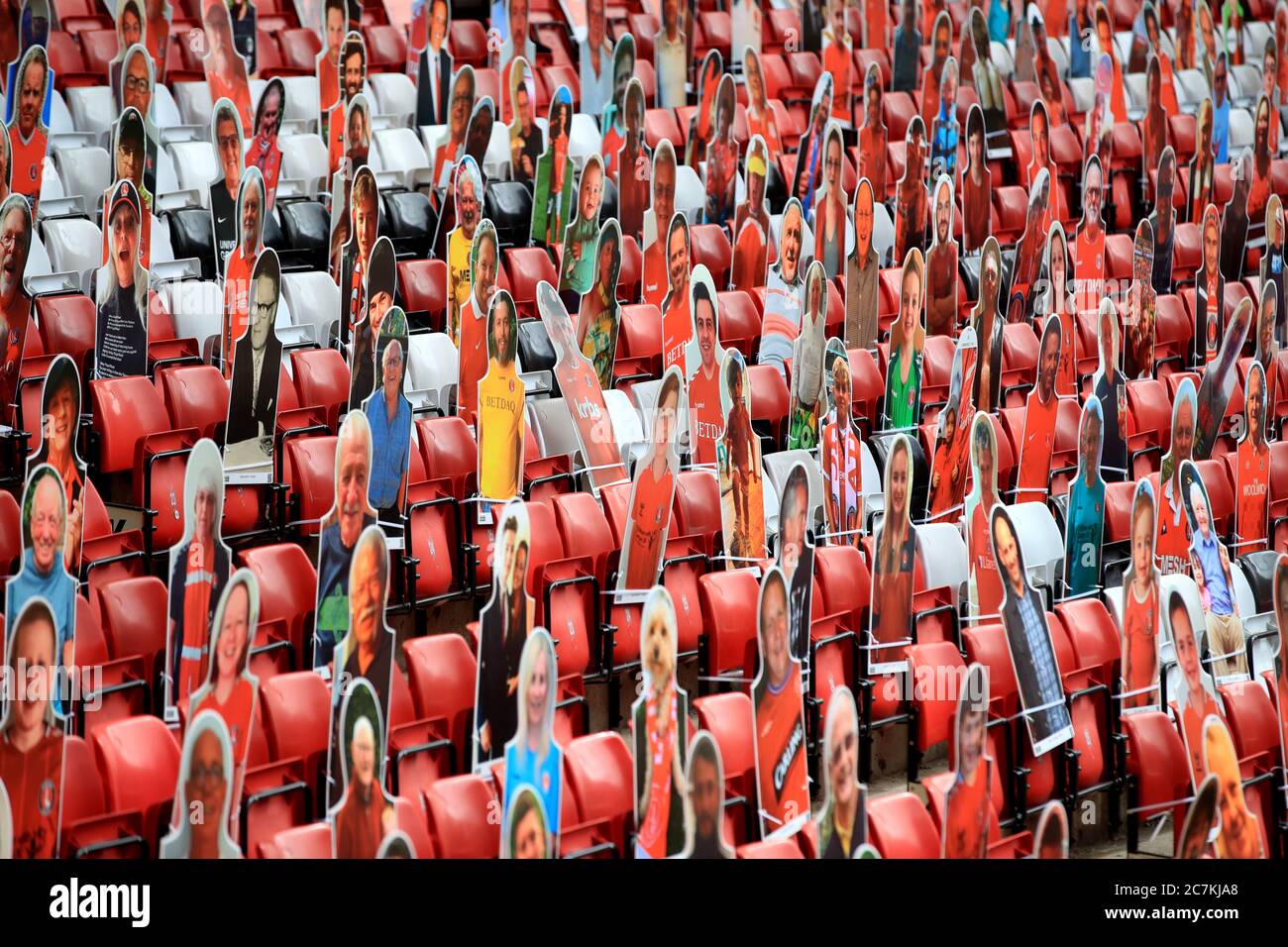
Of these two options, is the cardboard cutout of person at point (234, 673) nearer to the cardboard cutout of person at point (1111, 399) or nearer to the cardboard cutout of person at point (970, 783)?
the cardboard cutout of person at point (970, 783)

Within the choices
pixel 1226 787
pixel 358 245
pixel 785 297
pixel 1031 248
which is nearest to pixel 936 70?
pixel 1031 248

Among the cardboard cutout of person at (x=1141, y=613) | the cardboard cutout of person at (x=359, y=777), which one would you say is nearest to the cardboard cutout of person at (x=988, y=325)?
the cardboard cutout of person at (x=1141, y=613)

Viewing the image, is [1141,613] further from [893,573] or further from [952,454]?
[952,454]

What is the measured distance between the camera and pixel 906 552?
6.88 m

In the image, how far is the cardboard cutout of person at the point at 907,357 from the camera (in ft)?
27.9

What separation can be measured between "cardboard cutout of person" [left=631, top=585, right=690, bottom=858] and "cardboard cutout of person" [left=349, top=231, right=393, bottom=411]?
88.1 inches

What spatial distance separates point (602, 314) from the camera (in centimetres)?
851

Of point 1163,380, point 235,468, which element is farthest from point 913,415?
point 235,468

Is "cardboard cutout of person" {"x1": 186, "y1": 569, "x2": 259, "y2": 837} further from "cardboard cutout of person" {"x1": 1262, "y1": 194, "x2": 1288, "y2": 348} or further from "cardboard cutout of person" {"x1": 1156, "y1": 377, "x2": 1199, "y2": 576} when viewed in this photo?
"cardboard cutout of person" {"x1": 1262, "y1": 194, "x2": 1288, "y2": 348}

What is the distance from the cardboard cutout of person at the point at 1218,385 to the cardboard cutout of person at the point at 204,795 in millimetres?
5295

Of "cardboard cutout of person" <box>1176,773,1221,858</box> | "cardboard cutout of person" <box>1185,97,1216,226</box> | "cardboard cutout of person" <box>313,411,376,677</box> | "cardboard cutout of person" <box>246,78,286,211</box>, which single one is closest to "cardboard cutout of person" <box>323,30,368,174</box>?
"cardboard cutout of person" <box>246,78,286,211</box>

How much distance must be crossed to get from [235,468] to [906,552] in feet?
8.23

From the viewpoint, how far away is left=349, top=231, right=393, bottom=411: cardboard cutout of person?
724 cm
